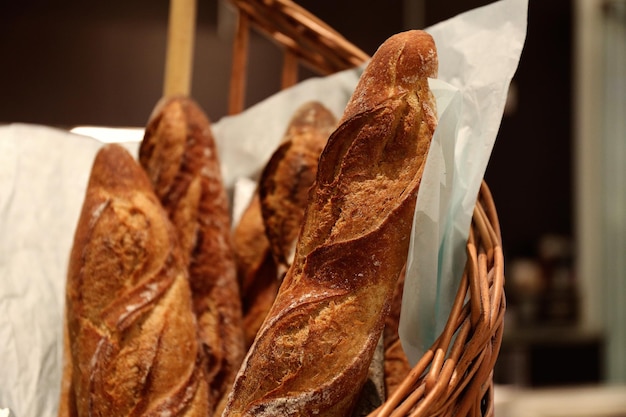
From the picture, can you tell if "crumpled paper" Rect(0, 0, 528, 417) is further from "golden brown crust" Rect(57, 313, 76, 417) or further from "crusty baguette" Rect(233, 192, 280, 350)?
"crusty baguette" Rect(233, 192, 280, 350)

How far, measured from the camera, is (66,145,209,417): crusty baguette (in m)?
0.71

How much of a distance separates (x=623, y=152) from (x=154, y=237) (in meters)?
3.03

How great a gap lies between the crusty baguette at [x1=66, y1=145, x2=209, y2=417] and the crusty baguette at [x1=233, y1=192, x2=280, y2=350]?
0.53 ft

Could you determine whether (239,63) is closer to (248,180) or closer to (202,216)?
(248,180)

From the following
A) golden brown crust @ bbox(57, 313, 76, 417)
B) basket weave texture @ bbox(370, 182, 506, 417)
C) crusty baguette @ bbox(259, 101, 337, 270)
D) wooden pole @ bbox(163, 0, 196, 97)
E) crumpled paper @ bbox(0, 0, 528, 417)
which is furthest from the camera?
wooden pole @ bbox(163, 0, 196, 97)

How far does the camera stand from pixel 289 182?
919mm

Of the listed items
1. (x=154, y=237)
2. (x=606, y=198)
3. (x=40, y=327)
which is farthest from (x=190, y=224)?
(x=606, y=198)

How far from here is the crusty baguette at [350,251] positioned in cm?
60

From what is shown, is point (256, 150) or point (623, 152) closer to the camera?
point (256, 150)

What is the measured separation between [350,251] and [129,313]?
10.4 inches

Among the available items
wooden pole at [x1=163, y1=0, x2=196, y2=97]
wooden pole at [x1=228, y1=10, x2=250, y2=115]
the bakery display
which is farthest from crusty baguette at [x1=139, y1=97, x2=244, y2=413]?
wooden pole at [x1=228, y1=10, x2=250, y2=115]

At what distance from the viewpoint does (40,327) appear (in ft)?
2.94

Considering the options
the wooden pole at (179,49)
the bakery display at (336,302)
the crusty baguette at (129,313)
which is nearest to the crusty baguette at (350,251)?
the bakery display at (336,302)

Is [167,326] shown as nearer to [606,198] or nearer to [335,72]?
[335,72]
